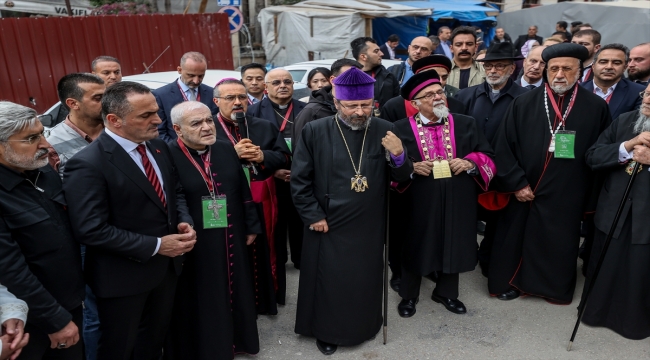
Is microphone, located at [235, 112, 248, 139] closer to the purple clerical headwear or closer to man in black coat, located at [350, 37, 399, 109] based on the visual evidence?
the purple clerical headwear

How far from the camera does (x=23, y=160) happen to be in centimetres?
237

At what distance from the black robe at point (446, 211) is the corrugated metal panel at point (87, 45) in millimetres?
8431

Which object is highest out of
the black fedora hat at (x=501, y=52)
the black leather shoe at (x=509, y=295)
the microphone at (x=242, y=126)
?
the black fedora hat at (x=501, y=52)

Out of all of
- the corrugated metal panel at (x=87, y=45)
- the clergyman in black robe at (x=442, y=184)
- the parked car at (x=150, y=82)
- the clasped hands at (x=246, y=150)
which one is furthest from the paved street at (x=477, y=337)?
the corrugated metal panel at (x=87, y=45)

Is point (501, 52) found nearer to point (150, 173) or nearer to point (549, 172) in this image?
point (549, 172)

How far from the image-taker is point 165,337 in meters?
3.40

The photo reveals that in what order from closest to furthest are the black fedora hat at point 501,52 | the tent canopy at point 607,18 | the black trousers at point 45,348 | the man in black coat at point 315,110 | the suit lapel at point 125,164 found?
the black trousers at point 45,348 → the suit lapel at point 125,164 → the man in black coat at point 315,110 → the black fedora hat at point 501,52 → the tent canopy at point 607,18

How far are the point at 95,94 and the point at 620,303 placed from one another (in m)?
4.19

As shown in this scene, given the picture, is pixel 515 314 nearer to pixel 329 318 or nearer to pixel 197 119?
pixel 329 318

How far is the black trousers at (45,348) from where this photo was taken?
2.39 m

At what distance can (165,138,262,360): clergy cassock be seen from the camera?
10.8 ft

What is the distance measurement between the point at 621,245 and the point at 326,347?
237cm

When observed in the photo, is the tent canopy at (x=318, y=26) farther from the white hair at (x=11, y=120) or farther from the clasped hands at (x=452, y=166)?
the white hair at (x=11, y=120)

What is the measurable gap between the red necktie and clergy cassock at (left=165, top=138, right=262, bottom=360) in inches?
14.2
